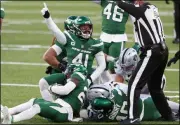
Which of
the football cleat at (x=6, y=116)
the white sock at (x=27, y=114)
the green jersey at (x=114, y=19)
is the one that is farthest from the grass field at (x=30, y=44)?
the green jersey at (x=114, y=19)

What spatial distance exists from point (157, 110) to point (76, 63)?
1.19 m

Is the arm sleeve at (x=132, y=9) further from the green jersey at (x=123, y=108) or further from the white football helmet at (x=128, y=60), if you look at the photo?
the green jersey at (x=123, y=108)

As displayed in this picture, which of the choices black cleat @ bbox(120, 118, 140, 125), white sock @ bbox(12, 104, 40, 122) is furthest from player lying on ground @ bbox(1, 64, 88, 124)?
black cleat @ bbox(120, 118, 140, 125)

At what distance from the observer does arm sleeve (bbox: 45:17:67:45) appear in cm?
888

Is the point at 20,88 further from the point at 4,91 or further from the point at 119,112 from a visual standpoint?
the point at 119,112

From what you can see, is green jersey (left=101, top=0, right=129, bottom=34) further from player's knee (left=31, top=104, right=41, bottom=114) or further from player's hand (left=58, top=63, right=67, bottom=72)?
player's knee (left=31, top=104, right=41, bottom=114)

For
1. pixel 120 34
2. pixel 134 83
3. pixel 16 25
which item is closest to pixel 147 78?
pixel 134 83

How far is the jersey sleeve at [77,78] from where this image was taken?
28.2 feet

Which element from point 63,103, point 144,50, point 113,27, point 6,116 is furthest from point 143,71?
point 113,27

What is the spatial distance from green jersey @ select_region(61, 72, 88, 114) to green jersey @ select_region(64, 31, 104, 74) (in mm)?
525

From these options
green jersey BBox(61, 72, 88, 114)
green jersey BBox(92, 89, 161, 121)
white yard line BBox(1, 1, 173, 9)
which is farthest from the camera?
white yard line BBox(1, 1, 173, 9)

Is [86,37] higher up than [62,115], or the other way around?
[86,37]

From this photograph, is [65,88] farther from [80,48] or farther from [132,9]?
[132,9]

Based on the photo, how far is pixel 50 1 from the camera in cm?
2670
